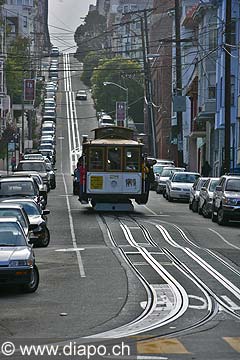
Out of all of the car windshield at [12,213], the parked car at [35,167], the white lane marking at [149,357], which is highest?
the car windshield at [12,213]

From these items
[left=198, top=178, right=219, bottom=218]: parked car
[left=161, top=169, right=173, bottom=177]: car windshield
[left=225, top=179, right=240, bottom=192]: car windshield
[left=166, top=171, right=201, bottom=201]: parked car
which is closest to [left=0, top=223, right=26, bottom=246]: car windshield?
[left=225, top=179, right=240, bottom=192]: car windshield

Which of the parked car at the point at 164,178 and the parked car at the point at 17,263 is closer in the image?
the parked car at the point at 17,263

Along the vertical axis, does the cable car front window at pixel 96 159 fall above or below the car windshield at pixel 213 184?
above

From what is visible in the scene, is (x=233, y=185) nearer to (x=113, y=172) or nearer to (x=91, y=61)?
Result: (x=113, y=172)

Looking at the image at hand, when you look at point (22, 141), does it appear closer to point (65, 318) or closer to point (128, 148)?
point (128, 148)

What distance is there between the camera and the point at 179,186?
4706cm

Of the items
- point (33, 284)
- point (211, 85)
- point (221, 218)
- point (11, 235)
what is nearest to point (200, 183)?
point (221, 218)

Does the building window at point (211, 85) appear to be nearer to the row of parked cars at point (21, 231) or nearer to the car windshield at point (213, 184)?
the car windshield at point (213, 184)

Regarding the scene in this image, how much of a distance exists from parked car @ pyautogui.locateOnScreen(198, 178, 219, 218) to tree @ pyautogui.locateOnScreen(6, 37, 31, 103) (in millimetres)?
59294

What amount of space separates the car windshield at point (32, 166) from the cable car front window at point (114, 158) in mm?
14364

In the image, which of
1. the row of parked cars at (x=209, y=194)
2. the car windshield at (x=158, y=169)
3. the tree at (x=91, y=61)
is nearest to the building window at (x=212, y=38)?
the car windshield at (x=158, y=169)

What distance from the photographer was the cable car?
3647cm

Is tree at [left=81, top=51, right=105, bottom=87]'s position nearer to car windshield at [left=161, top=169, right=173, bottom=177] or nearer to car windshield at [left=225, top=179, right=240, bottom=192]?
car windshield at [left=161, top=169, right=173, bottom=177]

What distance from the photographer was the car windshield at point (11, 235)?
19.4 metres
